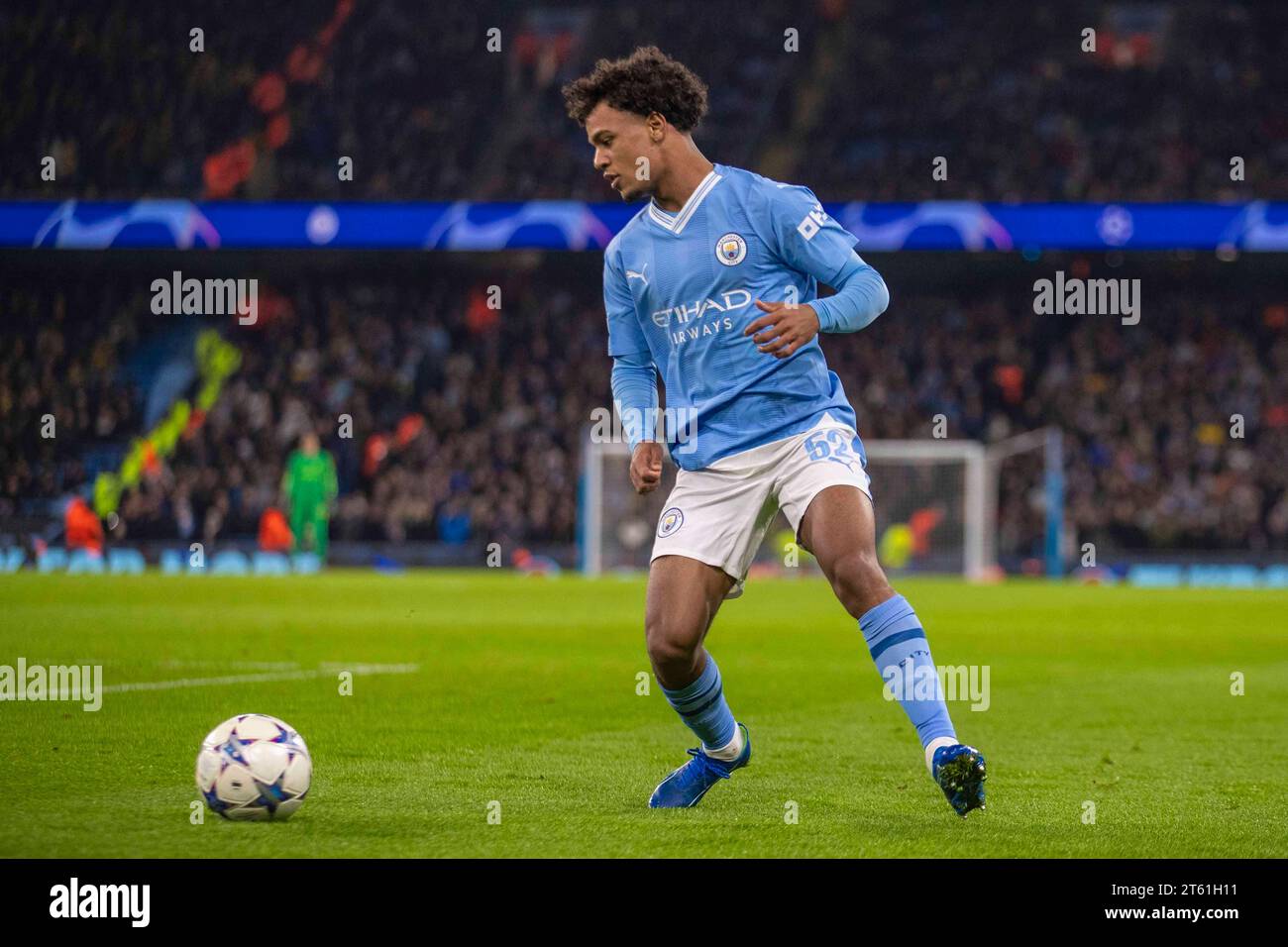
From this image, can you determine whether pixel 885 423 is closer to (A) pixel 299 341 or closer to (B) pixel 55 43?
(A) pixel 299 341

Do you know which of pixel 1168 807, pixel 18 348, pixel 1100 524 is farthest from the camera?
pixel 1100 524

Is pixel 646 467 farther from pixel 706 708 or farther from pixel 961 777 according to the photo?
pixel 961 777

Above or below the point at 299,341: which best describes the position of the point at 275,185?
above

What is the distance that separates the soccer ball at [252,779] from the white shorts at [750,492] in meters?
1.26

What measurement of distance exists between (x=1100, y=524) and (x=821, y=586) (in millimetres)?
6219

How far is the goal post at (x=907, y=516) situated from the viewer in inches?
973

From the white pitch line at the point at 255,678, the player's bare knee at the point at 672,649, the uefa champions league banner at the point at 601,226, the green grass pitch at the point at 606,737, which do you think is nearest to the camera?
the green grass pitch at the point at 606,737

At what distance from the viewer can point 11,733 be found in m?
6.62

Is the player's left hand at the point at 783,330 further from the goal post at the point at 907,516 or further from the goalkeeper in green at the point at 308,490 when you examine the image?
the goal post at the point at 907,516

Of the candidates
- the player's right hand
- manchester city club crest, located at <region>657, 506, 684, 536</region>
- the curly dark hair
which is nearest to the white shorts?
manchester city club crest, located at <region>657, 506, 684, 536</region>

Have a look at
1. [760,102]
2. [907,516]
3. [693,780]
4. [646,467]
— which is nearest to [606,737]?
[693,780]

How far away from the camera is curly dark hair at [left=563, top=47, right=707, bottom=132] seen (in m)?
5.29

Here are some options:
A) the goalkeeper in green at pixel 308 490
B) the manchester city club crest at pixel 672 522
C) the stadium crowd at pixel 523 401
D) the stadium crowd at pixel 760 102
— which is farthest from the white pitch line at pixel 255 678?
the stadium crowd at pixel 760 102
